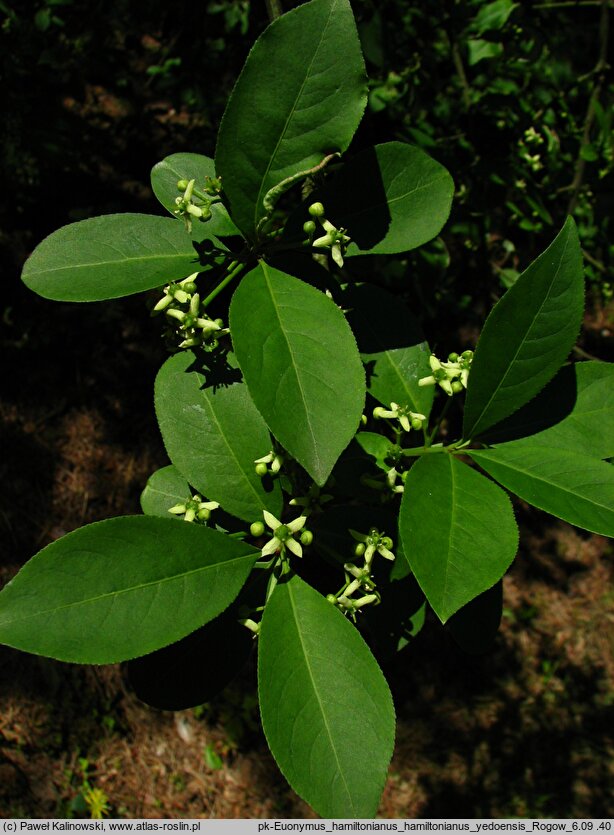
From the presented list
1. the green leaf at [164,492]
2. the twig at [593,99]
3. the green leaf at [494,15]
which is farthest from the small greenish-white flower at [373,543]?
the green leaf at [494,15]

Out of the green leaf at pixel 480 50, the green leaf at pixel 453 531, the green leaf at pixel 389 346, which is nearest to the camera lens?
the green leaf at pixel 453 531

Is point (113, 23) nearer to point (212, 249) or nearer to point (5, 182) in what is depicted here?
point (5, 182)

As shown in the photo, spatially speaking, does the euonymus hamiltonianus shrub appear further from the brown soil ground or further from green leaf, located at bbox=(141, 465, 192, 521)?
the brown soil ground

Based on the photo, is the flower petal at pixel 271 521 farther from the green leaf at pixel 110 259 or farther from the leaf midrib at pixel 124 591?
the green leaf at pixel 110 259

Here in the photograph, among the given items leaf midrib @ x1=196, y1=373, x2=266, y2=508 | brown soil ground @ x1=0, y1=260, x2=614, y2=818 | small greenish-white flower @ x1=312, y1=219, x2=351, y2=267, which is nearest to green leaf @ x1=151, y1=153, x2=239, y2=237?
small greenish-white flower @ x1=312, y1=219, x2=351, y2=267

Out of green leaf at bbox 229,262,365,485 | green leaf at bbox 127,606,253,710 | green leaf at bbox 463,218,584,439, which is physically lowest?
green leaf at bbox 127,606,253,710

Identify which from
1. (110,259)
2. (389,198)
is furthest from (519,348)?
(110,259)
